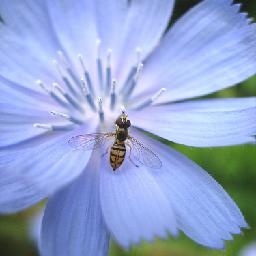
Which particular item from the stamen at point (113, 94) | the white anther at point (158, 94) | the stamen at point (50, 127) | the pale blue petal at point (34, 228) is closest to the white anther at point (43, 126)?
the stamen at point (50, 127)

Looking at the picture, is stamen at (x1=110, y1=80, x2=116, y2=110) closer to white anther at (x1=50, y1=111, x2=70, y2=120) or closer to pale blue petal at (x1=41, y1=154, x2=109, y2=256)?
white anther at (x1=50, y1=111, x2=70, y2=120)

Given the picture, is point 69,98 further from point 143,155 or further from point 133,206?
point 133,206

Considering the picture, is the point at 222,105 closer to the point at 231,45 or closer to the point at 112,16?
the point at 231,45

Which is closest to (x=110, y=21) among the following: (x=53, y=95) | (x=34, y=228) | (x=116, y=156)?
(x=53, y=95)

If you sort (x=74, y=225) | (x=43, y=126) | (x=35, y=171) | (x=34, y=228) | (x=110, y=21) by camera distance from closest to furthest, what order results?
(x=35, y=171)
(x=74, y=225)
(x=43, y=126)
(x=110, y=21)
(x=34, y=228)

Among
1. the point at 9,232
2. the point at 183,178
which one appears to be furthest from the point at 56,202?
the point at 9,232

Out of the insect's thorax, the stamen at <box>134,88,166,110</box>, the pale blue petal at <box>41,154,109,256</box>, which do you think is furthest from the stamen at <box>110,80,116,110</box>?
the pale blue petal at <box>41,154,109,256</box>
